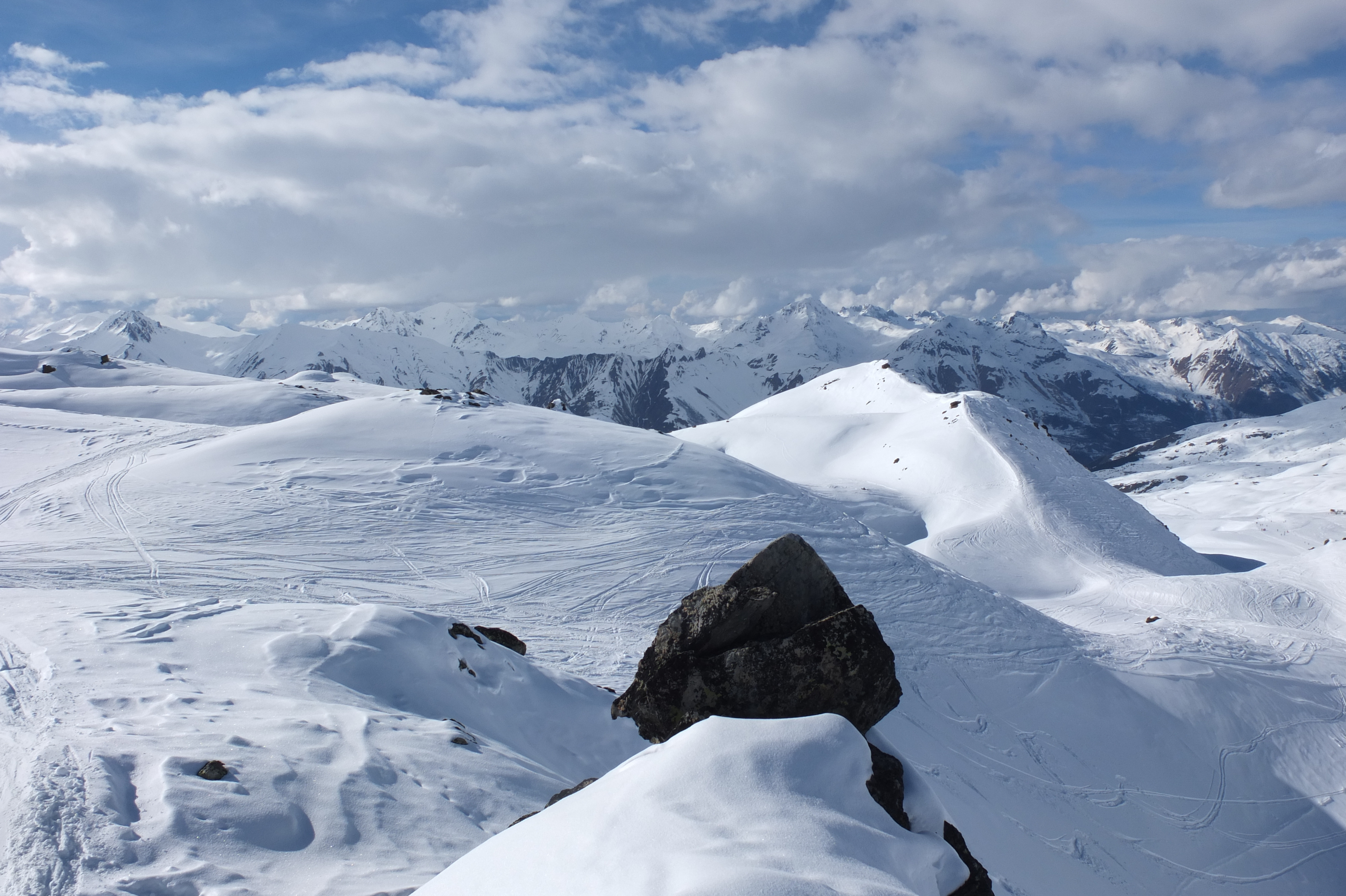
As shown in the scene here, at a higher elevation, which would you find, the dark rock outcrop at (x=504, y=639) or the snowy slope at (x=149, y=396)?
the snowy slope at (x=149, y=396)

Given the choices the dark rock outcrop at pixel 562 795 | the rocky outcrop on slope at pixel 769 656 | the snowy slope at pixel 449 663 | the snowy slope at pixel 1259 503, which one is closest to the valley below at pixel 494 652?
the snowy slope at pixel 449 663

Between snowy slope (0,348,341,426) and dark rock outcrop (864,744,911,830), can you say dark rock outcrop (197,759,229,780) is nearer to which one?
dark rock outcrop (864,744,911,830)

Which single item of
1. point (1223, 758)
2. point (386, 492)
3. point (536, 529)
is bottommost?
point (1223, 758)

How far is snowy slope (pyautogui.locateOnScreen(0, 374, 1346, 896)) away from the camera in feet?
24.8

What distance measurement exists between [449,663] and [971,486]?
47.4m

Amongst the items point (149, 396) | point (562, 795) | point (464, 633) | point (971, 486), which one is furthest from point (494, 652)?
point (149, 396)

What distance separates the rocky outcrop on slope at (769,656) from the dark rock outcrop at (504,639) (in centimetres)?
574

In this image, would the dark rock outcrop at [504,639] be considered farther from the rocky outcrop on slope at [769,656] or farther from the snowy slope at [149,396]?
the snowy slope at [149,396]

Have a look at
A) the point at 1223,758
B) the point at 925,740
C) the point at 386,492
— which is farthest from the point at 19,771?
the point at 1223,758

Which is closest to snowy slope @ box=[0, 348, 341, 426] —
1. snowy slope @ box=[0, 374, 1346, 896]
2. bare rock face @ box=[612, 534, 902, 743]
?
snowy slope @ box=[0, 374, 1346, 896]

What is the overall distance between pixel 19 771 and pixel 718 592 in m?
7.95

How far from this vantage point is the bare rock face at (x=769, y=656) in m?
8.62

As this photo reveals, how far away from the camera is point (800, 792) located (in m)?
5.84

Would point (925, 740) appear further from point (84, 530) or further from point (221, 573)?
point (84, 530)
